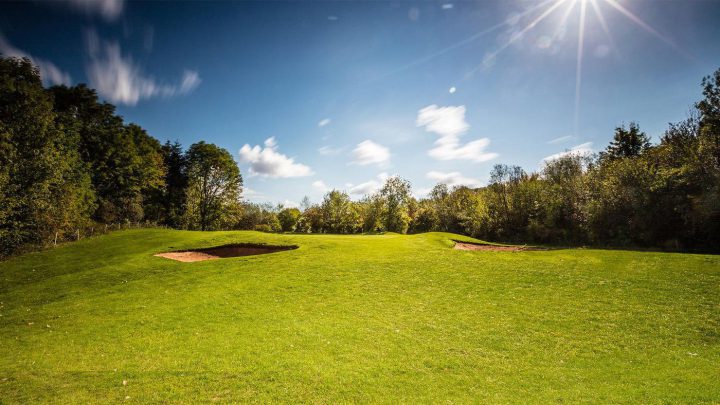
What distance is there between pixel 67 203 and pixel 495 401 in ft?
142

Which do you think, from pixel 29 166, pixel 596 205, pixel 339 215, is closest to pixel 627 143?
pixel 596 205

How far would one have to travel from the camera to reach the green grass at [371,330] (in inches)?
323

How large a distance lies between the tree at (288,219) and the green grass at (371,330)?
59.7m

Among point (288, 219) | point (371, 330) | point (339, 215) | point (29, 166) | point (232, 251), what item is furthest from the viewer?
point (288, 219)

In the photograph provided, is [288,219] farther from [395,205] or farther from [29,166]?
[29,166]

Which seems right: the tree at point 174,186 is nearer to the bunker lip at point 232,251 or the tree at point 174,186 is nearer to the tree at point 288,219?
the tree at point 288,219

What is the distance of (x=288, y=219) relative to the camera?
81.4 meters

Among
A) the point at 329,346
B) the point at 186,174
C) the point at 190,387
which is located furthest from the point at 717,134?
the point at 186,174

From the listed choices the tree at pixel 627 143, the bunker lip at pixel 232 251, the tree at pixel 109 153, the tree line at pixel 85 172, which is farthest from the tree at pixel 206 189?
the tree at pixel 627 143

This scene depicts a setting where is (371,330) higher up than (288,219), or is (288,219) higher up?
(288,219)

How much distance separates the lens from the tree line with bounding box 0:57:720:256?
27.4 m

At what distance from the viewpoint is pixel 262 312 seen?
44.7 ft

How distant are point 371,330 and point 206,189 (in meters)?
54.1

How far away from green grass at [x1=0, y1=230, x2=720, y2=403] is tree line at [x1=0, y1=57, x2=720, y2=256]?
517 inches
